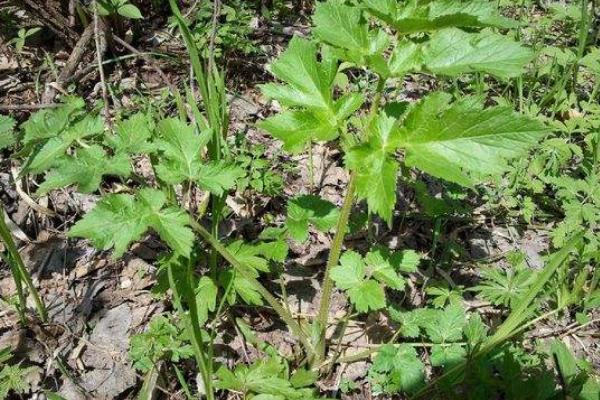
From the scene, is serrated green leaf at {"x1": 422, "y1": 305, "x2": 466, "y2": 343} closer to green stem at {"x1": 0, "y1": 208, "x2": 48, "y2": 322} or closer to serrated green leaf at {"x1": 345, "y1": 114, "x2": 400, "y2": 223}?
serrated green leaf at {"x1": 345, "y1": 114, "x2": 400, "y2": 223}

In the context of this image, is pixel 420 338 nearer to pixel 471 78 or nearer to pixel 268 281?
pixel 268 281

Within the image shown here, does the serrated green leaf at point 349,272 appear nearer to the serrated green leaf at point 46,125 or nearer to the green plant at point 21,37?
the serrated green leaf at point 46,125

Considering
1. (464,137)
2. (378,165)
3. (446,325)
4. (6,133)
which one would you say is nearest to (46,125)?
(6,133)

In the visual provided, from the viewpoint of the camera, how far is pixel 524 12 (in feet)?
13.2

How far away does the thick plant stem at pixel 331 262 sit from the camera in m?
1.70

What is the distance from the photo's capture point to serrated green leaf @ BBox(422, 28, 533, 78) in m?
1.39

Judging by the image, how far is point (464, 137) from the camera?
142 cm

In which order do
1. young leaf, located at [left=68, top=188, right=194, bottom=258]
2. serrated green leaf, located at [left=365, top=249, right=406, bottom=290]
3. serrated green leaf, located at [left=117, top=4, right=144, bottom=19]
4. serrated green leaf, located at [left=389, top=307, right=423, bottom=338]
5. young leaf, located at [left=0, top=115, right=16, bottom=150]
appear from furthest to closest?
serrated green leaf, located at [left=117, top=4, right=144, bottom=19] → serrated green leaf, located at [left=389, top=307, right=423, bottom=338] → serrated green leaf, located at [left=365, top=249, right=406, bottom=290] → young leaf, located at [left=0, top=115, right=16, bottom=150] → young leaf, located at [left=68, top=188, right=194, bottom=258]

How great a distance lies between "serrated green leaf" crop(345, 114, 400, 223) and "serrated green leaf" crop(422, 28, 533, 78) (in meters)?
0.21

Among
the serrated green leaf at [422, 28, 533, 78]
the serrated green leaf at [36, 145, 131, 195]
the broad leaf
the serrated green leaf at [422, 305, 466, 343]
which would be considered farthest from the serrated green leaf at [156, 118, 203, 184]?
the serrated green leaf at [422, 305, 466, 343]

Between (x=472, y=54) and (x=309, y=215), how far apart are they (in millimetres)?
880

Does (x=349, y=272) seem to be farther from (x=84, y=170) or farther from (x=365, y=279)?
(x=84, y=170)

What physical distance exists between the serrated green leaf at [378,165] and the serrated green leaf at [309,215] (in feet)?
1.82

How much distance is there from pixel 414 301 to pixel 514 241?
0.70 m
